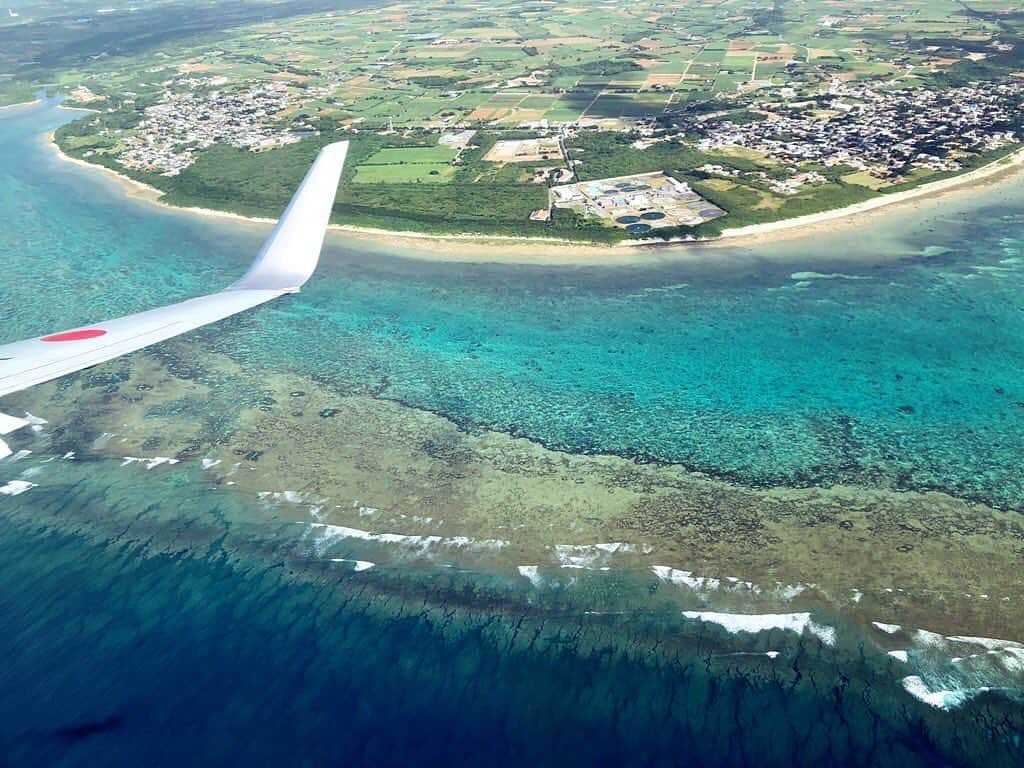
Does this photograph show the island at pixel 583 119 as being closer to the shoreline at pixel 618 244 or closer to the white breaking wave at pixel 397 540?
the shoreline at pixel 618 244

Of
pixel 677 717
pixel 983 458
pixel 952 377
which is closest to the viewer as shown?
pixel 677 717

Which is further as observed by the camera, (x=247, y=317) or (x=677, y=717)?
(x=247, y=317)

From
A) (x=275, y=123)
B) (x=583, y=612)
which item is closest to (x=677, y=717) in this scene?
(x=583, y=612)

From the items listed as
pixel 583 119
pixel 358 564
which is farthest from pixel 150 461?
pixel 583 119

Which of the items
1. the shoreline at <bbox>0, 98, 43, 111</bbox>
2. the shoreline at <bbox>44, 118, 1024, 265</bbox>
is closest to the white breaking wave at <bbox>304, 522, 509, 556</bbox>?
Result: the shoreline at <bbox>44, 118, 1024, 265</bbox>

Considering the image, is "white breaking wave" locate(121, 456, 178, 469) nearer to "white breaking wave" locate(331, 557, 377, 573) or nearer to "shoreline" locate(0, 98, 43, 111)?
"white breaking wave" locate(331, 557, 377, 573)

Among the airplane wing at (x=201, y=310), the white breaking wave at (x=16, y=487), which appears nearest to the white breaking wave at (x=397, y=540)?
the airplane wing at (x=201, y=310)

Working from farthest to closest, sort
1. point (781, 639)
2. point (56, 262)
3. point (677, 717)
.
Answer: point (56, 262) < point (781, 639) < point (677, 717)

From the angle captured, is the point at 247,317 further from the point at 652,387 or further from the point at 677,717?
the point at 677,717
